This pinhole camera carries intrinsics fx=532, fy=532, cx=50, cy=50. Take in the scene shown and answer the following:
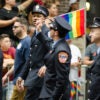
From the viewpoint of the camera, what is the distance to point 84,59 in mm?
10484

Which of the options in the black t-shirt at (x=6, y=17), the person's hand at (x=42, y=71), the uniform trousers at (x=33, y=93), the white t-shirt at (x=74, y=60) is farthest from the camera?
the black t-shirt at (x=6, y=17)

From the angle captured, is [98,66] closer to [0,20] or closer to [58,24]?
[58,24]

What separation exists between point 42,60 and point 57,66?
3.59ft

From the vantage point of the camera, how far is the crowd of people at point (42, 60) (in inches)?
299

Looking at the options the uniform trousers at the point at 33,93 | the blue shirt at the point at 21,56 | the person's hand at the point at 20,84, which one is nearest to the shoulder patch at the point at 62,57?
the uniform trousers at the point at 33,93

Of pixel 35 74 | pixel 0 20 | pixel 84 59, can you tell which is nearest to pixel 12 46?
pixel 0 20

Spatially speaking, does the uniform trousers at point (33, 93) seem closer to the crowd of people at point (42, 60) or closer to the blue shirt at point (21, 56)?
the crowd of people at point (42, 60)

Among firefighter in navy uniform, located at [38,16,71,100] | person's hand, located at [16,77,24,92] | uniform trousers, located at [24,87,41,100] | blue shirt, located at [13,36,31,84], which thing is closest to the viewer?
firefighter in navy uniform, located at [38,16,71,100]

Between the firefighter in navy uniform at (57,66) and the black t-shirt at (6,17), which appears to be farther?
the black t-shirt at (6,17)

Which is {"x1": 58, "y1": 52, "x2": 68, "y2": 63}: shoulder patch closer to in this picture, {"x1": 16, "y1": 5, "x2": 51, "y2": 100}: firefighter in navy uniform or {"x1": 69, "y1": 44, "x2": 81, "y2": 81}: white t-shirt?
{"x1": 16, "y1": 5, "x2": 51, "y2": 100}: firefighter in navy uniform

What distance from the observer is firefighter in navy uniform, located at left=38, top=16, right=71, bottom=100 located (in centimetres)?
759

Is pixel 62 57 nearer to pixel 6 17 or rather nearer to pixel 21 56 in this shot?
pixel 21 56

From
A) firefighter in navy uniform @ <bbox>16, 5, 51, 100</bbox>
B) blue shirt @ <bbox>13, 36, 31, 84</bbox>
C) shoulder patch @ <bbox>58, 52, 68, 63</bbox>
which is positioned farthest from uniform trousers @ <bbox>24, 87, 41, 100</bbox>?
shoulder patch @ <bbox>58, 52, 68, 63</bbox>

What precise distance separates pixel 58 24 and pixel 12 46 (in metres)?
3.27
